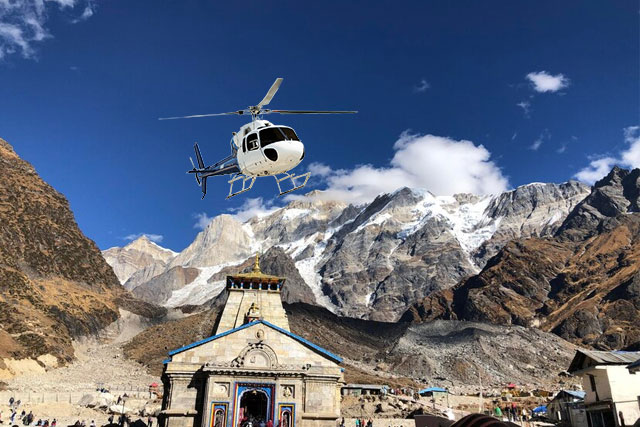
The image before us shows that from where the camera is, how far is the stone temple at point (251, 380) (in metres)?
28.3

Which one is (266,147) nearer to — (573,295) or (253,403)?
(253,403)

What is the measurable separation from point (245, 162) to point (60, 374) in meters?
70.2

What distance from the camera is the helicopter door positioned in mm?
25078

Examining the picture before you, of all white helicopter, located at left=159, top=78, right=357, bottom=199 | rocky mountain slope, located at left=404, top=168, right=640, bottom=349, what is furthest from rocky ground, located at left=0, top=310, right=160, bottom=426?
rocky mountain slope, located at left=404, top=168, right=640, bottom=349

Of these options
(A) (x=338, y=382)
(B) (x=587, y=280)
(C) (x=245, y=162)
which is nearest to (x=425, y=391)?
(A) (x=338, y=382)

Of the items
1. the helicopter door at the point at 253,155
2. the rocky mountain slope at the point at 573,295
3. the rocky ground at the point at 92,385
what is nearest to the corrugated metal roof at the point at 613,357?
the helicopter door at the point at 253,155

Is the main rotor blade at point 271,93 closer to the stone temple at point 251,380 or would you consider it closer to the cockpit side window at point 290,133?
the cockpit side window at point 290,133

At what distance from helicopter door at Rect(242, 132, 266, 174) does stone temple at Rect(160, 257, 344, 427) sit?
10453 mm

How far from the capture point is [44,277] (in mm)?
117062

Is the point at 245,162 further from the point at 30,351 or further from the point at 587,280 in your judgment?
the point at 587,280

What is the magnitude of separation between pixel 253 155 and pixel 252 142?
659 mm

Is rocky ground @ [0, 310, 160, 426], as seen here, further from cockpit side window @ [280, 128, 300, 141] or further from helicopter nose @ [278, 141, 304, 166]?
cockpit side window @ [280, 128, 300, 141]

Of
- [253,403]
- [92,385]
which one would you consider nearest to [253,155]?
[253,403]

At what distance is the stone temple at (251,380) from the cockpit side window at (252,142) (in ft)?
37.8
